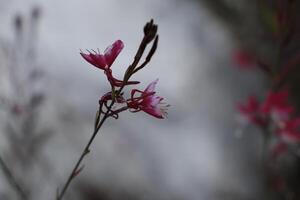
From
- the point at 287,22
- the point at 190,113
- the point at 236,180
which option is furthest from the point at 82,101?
the point at 287,22

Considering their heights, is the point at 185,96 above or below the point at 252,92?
below

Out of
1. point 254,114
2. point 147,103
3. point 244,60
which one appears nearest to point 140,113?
point 244,60

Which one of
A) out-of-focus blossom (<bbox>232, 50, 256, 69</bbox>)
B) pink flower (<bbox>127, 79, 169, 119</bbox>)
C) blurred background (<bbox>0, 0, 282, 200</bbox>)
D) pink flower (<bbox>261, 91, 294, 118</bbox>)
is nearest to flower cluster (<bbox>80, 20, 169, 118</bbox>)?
pink flower (<bbox>127, 79, 169, 119</bbox>)

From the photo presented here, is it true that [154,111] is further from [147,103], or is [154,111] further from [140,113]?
[140,113]

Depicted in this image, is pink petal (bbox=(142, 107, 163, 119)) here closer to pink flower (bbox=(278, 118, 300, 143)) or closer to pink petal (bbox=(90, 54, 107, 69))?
pink petal (bbox=(90, 54, 107, 69))

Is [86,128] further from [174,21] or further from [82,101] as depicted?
[174,21]
